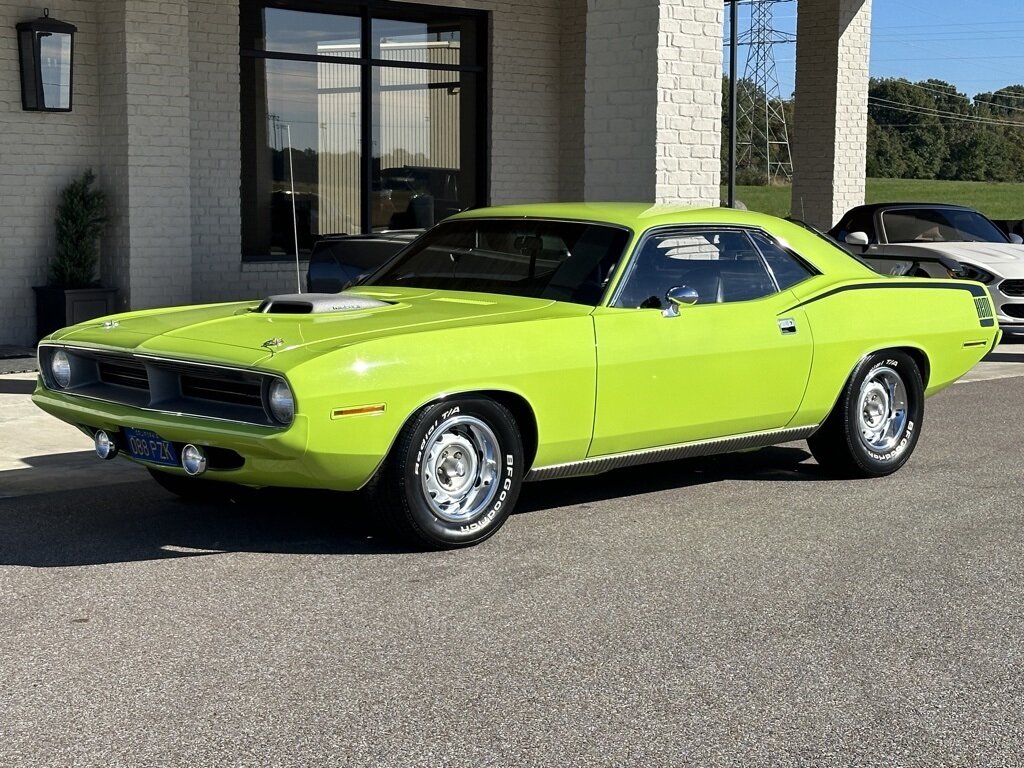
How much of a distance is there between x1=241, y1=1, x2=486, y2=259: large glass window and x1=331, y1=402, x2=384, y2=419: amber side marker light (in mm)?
8830

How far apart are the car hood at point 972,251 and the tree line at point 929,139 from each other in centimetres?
7268

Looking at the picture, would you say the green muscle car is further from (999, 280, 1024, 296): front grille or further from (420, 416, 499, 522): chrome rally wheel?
(999, 280, 1024, 296): front grille

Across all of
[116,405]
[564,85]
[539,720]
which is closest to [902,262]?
[564,85]

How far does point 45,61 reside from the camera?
491 inches

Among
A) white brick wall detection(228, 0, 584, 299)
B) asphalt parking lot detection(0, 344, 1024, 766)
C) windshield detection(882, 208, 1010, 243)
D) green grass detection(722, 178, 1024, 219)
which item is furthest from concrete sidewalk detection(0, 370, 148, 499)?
green grass detection(722, 178, 1024, 219)

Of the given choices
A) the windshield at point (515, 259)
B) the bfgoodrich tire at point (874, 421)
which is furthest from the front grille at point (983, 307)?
the windshield at point (515, 259)

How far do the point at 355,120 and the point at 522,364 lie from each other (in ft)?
31.9

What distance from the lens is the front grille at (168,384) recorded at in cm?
597

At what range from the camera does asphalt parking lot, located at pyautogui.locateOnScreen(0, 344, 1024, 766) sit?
418 centimetres

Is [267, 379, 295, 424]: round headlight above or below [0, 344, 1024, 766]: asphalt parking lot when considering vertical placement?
above

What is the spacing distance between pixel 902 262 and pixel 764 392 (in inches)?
305

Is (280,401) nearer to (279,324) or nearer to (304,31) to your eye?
(279,324)

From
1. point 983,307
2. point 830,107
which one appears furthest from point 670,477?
point 830,107

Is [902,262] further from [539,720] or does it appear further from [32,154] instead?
[539,720]
